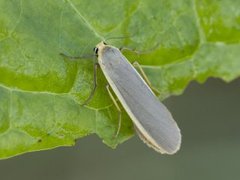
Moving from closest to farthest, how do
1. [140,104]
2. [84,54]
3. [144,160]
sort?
[84,54] < [140,104] < [144,160]

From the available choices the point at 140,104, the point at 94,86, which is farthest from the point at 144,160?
the point at 94,86

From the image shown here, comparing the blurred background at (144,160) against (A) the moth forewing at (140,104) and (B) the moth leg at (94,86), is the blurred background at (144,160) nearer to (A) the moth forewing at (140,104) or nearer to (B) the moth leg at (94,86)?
(A) the moth forewing at (140,104)

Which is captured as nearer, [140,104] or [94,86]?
[94,86]

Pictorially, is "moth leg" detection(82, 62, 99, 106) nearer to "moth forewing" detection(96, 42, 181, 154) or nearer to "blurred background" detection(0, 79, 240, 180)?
"moth forewing" detection(96, 42, 181, 154)

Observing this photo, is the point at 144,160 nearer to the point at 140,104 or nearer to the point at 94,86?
the point at 140,104

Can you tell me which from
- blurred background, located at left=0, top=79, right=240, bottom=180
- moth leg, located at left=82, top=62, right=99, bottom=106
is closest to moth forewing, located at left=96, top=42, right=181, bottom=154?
moth leg, located at left=82, top=62, right=99, bottom=106

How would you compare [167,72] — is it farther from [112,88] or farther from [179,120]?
[179,120]
